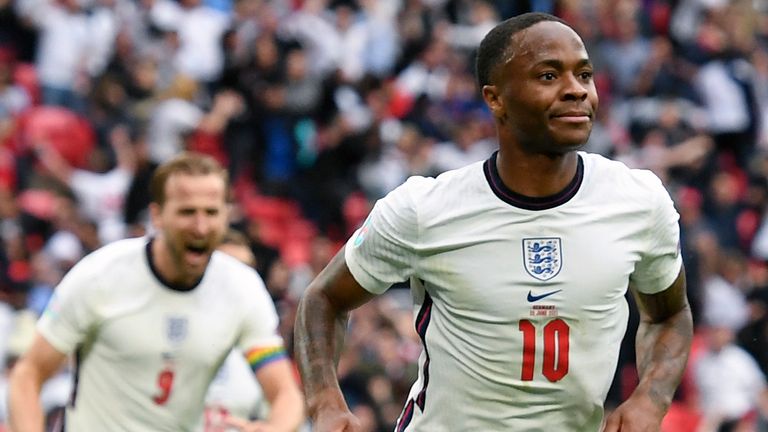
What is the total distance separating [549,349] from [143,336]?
2824mm

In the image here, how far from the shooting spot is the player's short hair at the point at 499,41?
540 cm

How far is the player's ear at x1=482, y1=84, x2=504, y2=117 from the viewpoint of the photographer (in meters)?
5.49

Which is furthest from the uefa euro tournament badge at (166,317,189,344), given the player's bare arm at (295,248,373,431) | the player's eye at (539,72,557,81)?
the player's eye at (539,72,557,81)

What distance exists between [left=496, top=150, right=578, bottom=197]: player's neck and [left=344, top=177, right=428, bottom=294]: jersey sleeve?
313 mm

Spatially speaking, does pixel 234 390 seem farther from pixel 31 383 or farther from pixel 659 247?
pixel 659 247

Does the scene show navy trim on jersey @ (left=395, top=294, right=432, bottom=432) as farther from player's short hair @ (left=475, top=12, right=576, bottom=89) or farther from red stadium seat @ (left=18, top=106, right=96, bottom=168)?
red stadium seat @ (left=18, top=106, right=96, bottom=168)

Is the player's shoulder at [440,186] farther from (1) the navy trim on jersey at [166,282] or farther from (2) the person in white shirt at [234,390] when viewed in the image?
(2) the person in white shirt at [234,390]

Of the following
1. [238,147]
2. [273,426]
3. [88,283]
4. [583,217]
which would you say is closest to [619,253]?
[583,217]

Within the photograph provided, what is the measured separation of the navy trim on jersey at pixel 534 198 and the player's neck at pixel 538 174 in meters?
0.01

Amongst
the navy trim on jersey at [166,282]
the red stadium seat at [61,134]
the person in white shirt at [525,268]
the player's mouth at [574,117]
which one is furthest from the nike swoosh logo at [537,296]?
the red stadium seat at [61,134]

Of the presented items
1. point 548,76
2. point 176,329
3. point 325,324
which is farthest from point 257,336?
point 548,76

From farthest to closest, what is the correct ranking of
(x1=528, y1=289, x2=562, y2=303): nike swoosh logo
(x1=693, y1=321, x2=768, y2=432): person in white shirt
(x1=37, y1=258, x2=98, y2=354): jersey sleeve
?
(x1=693, y1=321, x2=768, y2=432): person in white shirt, (x1=37, y1=258, x2=98, y2=354): jersey sleeve, (x1=528, y1=289, x2=562, y2=303): nike swoosh logo

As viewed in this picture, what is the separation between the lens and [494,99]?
552 cm

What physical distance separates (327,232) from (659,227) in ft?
38.5
